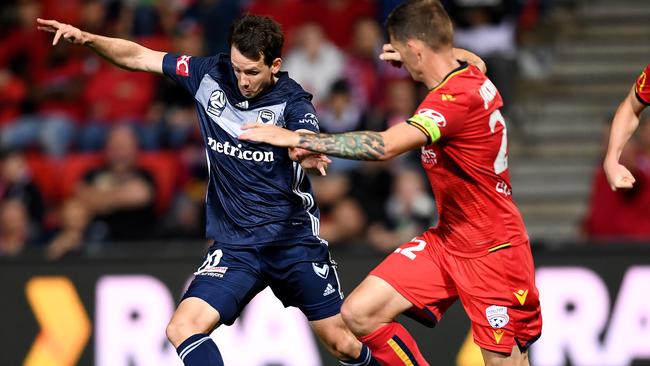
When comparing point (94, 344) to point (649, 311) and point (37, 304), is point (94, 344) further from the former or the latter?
point (649, 311)

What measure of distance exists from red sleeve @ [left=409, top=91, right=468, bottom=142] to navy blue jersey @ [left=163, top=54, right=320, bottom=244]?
3.08 ft

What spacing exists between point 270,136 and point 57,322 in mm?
4148

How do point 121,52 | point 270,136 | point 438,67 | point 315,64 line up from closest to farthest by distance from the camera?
point 270,136 < point 438,67 < point 121,52 < point 315,64

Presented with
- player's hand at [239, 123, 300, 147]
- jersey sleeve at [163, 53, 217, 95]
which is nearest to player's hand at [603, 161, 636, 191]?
player's hand at [239, 123, 300, 147]

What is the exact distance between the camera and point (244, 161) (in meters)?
7.21

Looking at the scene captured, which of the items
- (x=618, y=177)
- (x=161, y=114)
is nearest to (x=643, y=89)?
(x=618, y=177)

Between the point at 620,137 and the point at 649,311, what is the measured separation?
2.93 metres

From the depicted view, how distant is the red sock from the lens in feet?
23.5

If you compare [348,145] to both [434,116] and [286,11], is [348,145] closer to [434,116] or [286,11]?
[434,116]

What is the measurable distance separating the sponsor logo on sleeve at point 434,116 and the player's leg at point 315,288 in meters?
1.43

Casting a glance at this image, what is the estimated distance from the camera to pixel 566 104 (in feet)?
42.3

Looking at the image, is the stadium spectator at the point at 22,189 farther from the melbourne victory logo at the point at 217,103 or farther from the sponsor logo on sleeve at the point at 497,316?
the sponsor logo on sleeve at the point at 497,316

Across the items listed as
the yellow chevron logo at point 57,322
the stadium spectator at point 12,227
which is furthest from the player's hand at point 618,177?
the stadium spectator at point 12,227

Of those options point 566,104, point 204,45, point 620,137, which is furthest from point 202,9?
point 620,137
